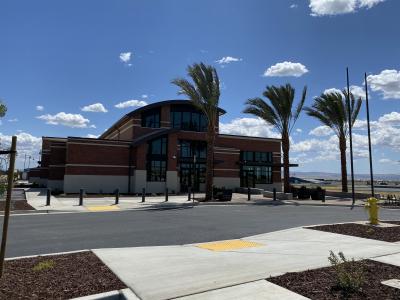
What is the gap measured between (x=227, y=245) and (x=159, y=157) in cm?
2824

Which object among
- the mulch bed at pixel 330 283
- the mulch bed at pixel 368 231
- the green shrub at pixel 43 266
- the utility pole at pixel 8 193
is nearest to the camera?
the mulch bed at pixel 330 283

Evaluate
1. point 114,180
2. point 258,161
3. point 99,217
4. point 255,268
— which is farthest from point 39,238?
point 258,161

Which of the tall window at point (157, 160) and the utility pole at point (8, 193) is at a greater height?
the tall window at point (157, 160)

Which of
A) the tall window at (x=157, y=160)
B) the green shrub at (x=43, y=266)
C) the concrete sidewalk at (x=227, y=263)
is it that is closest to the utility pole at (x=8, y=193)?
the green shrub at (x=43, y=266)

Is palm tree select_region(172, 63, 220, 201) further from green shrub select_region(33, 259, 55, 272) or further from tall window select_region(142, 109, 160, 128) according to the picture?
green shrub select_region(33, 259, 55, 272)

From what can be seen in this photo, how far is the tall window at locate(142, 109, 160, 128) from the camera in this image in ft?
136

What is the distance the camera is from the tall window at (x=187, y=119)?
41781 millimetres

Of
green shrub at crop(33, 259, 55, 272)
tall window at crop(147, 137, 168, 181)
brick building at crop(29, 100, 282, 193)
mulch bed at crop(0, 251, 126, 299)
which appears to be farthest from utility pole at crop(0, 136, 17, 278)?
tall window at crop(147, 137, 168, 181)

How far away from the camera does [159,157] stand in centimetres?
3791

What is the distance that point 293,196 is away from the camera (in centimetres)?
3506

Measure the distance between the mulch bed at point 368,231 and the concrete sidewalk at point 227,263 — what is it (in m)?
0.72

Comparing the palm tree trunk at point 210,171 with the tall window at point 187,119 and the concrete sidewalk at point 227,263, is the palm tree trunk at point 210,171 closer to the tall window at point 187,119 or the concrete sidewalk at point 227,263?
the tall window at point 187,119

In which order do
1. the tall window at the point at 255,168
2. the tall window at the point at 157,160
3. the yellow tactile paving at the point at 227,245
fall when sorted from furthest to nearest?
the tall window at the point at 255,168 < the tall window at the point at 157,160 < the yellow tactile paving at the point at 227,245

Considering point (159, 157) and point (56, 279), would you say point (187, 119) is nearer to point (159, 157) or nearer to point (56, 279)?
point (159, 157)
